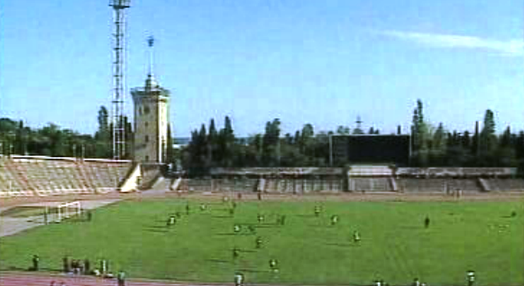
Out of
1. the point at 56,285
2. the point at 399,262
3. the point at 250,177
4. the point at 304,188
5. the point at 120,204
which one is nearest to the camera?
the point at 56,285

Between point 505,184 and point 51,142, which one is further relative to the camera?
point 51,142

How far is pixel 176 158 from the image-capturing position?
78375mm

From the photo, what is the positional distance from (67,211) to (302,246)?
17033 millimetres

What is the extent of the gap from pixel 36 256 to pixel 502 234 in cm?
1558

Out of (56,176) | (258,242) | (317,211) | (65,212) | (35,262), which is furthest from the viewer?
(56,176)

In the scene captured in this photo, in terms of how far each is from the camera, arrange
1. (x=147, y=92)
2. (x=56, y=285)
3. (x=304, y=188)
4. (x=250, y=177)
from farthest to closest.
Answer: (x=147, y=92) < (x=250, y=177) < (x=304, y=188) < (x=56, y=285)

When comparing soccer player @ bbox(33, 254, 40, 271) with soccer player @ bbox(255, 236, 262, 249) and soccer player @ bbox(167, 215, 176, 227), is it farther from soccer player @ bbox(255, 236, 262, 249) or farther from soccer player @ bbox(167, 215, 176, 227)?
soccer player @ bbox(167, 215, 176, 227)

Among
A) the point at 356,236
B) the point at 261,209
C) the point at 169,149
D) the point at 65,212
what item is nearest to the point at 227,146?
the point at 169,149

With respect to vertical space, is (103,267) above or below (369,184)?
below

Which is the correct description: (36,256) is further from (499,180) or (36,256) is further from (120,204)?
(499,180)

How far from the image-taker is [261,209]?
42.4m

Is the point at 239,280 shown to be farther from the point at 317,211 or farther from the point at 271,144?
the point at 271,144

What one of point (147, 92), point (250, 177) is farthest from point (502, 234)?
point (147, 92)

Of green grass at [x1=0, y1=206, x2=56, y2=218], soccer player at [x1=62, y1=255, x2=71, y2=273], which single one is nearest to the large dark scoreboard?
green grass at [x1=0, y1=206, x2=56, y2=218]
